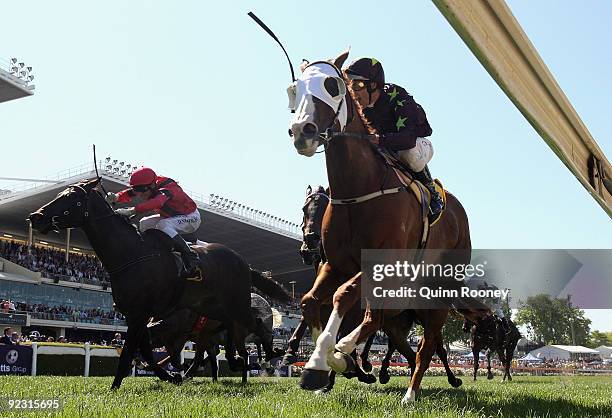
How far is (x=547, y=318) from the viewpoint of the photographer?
9388 centimetres

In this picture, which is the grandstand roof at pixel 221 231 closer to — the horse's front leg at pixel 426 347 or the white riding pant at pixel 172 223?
the white riding pant at pixel 172 223

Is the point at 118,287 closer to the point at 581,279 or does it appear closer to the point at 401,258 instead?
the point at 401,258

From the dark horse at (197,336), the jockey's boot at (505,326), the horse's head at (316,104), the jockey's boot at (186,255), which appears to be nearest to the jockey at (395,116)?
the horse's head at (316,104)

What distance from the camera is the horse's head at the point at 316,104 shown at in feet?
14.3

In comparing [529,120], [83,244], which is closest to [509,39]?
[529,120]

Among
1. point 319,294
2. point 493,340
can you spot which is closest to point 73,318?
point 493,340

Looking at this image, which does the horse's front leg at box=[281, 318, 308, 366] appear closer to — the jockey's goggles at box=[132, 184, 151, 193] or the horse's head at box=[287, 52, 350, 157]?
the horse's head at box=[287, 52, 350, 157]

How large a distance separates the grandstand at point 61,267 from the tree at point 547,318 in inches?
2051

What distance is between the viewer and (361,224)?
190 inches

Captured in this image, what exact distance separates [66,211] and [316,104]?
15.1ft

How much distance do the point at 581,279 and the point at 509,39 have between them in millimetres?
10064

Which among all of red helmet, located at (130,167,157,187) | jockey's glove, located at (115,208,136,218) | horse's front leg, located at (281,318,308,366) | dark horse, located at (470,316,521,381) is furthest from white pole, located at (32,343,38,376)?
dark horse, located at (470,316,521,381)

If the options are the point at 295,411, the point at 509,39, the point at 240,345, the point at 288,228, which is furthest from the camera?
the point at 288,228

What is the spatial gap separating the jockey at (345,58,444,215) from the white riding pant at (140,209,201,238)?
3613 millimetres
